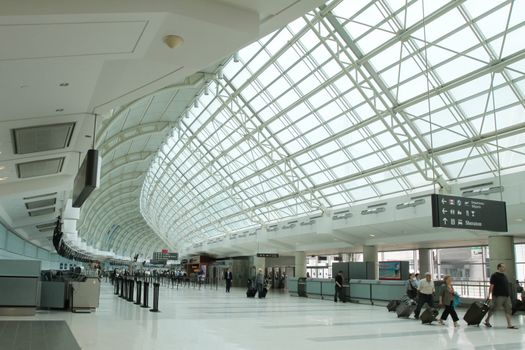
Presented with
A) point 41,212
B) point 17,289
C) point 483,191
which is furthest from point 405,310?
point 41,212

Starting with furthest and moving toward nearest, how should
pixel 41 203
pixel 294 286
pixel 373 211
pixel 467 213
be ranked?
pixel 294 286 → pixel 373 211 → pixel 41 203 → pixel 467 213

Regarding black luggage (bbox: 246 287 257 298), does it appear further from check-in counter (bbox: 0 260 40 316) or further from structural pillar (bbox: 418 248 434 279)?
check-in counter (bbox: 0 260 40 316)

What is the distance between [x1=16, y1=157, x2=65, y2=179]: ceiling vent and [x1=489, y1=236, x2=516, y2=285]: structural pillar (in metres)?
19.0

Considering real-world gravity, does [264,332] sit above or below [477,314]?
below

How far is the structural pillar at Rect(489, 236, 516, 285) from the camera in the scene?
22264mm

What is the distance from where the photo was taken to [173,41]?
6480 millimetres

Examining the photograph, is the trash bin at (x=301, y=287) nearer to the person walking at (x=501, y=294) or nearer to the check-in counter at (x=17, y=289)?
the person walking at (x=501, y=294)

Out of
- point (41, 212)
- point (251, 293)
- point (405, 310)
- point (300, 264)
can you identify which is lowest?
point (251, 293)

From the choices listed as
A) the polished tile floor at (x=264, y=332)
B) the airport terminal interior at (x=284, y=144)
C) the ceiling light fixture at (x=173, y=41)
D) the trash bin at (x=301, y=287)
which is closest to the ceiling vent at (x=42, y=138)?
the airport terminal interior at (x=284, y=144)

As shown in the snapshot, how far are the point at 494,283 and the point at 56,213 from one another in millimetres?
20578

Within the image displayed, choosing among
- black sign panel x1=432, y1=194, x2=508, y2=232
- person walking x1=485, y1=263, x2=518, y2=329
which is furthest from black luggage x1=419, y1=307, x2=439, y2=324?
black sign panel x1=432, y1=194, x2=508, y2=232

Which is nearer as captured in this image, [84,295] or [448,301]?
[448,301]

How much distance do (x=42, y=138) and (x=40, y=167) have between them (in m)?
3.34

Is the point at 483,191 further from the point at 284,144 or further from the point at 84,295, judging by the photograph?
the point at 84,295
